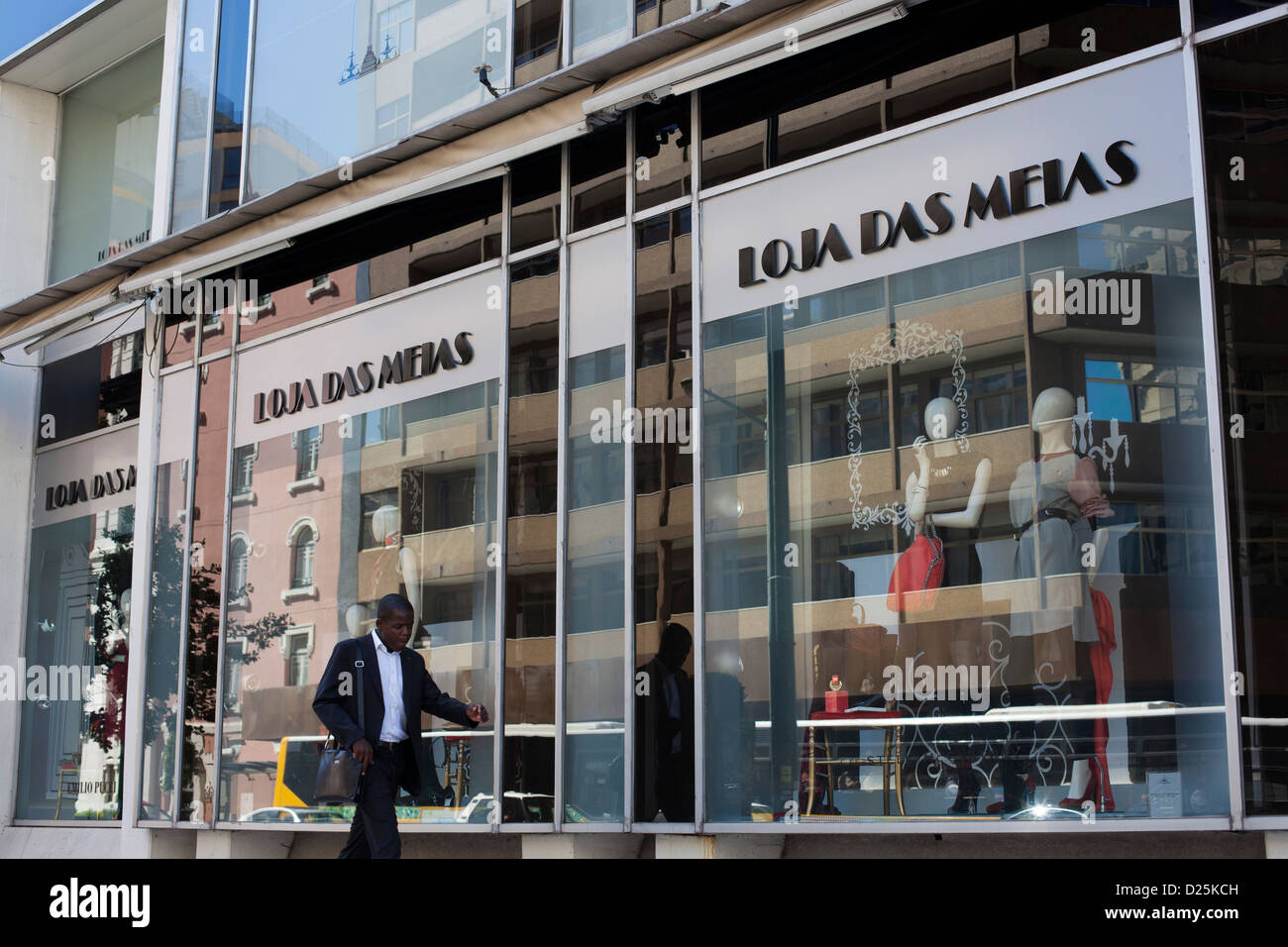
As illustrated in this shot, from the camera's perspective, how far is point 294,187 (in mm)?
11070

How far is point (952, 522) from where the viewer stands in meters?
7.33

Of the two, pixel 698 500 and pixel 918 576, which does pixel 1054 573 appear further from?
pixel 698 500

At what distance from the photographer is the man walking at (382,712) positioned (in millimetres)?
7020

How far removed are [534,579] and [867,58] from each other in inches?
146

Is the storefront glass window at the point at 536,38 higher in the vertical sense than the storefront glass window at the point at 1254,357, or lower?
higher

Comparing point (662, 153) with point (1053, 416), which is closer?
point (1053, 416)

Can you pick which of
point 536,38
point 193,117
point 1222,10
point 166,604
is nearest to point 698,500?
point 536,38

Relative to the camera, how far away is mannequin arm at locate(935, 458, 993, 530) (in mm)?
7215

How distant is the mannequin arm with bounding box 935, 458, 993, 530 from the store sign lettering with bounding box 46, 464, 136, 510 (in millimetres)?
8985

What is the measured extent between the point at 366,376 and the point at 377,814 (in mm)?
4399

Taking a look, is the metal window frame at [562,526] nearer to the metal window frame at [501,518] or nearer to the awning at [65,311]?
the metal window frame at [501,518]

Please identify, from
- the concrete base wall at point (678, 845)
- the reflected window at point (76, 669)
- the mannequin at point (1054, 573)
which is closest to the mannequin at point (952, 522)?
the mannequin at point (1054, 573)

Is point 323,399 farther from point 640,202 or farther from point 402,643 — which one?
point 402,643

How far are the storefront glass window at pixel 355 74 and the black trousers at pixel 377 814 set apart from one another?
4.93 meters
